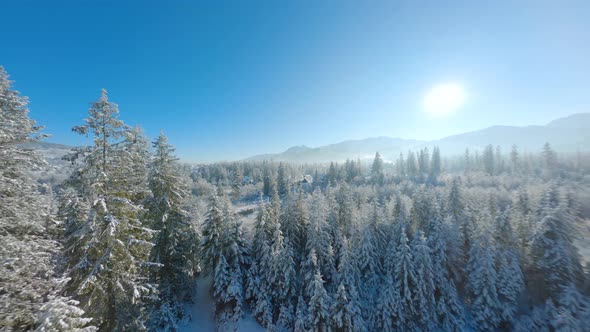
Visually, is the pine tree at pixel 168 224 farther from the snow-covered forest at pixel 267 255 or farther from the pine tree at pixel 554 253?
the pine tree at pixel 554 253

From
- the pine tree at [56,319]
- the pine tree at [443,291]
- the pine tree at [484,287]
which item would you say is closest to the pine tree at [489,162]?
the pine tree at [484,287]

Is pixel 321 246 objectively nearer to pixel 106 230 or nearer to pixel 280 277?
pixel 280 277

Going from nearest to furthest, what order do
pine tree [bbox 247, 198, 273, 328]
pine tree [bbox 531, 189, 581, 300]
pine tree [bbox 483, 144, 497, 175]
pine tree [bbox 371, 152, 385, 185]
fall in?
1. pine tree [bbox 531, 189, 581, 300]
2. pine tree [bbox 247, 198, 273, 328]
3. pine tree [bbox 371, 152, 385, 185]
4. pine tree [bbox 483, 144, 497, 175]

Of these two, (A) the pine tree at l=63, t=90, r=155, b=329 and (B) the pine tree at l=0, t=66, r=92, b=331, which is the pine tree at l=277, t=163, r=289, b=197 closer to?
(A) the pine tree at l=63, t=90, r=155, b=329

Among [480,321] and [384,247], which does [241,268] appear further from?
[480,321]

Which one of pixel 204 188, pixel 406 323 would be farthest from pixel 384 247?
pixel 204 188

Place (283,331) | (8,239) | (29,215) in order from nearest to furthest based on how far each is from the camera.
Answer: (8,239), (29,215), (283,331)

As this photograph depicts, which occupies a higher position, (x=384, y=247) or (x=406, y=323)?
(x=384, y=247)

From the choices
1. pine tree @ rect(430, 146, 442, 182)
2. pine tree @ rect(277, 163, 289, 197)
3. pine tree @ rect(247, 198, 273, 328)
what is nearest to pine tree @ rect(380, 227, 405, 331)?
pine tree @ rect(247, 198, 273, 328)
